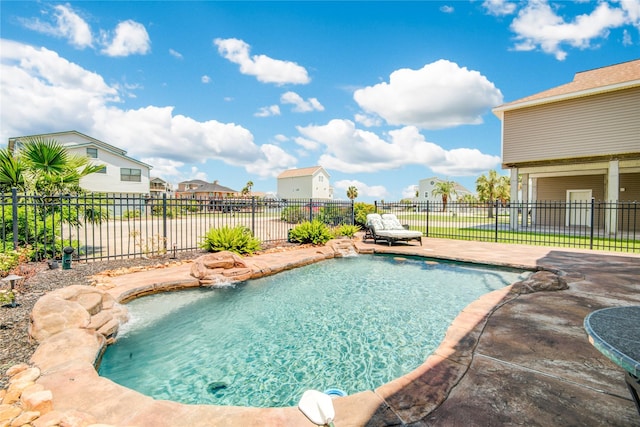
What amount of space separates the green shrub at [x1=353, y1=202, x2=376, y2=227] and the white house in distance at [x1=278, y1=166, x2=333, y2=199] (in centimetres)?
3554

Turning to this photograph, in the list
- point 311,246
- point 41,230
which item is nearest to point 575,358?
point 311,246

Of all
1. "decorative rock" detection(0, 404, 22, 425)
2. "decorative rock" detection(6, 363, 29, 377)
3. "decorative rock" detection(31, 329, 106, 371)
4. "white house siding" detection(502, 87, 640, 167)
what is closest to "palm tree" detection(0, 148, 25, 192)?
"decorative rock" detection(31, 329, 106, 371)

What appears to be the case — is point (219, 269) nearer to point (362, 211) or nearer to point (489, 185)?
point (362, 211)

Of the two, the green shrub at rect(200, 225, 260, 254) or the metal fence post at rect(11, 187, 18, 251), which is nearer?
the metal fence post at rect(11, 187, 18, 251)

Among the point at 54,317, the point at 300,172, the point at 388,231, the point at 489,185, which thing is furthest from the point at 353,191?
the point at 54,317

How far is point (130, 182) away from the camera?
28.7 meters

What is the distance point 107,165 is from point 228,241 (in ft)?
83.9

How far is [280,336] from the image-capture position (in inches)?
158

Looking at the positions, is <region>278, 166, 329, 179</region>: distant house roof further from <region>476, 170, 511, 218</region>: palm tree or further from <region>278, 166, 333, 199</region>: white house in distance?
<region>476, 170, 511, 218</region>: palm tree

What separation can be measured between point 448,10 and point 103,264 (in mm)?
12452

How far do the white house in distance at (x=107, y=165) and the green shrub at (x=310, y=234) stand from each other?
20.4 meters

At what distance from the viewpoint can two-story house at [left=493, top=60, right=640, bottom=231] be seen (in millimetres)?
13664

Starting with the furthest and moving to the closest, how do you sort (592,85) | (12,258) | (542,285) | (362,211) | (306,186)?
1. (306,186)
2. (362,211)
3. (592,85)
4. (12,258)
5. (542,285)

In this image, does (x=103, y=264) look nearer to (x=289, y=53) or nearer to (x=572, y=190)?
Result: (x=289, y=53)
